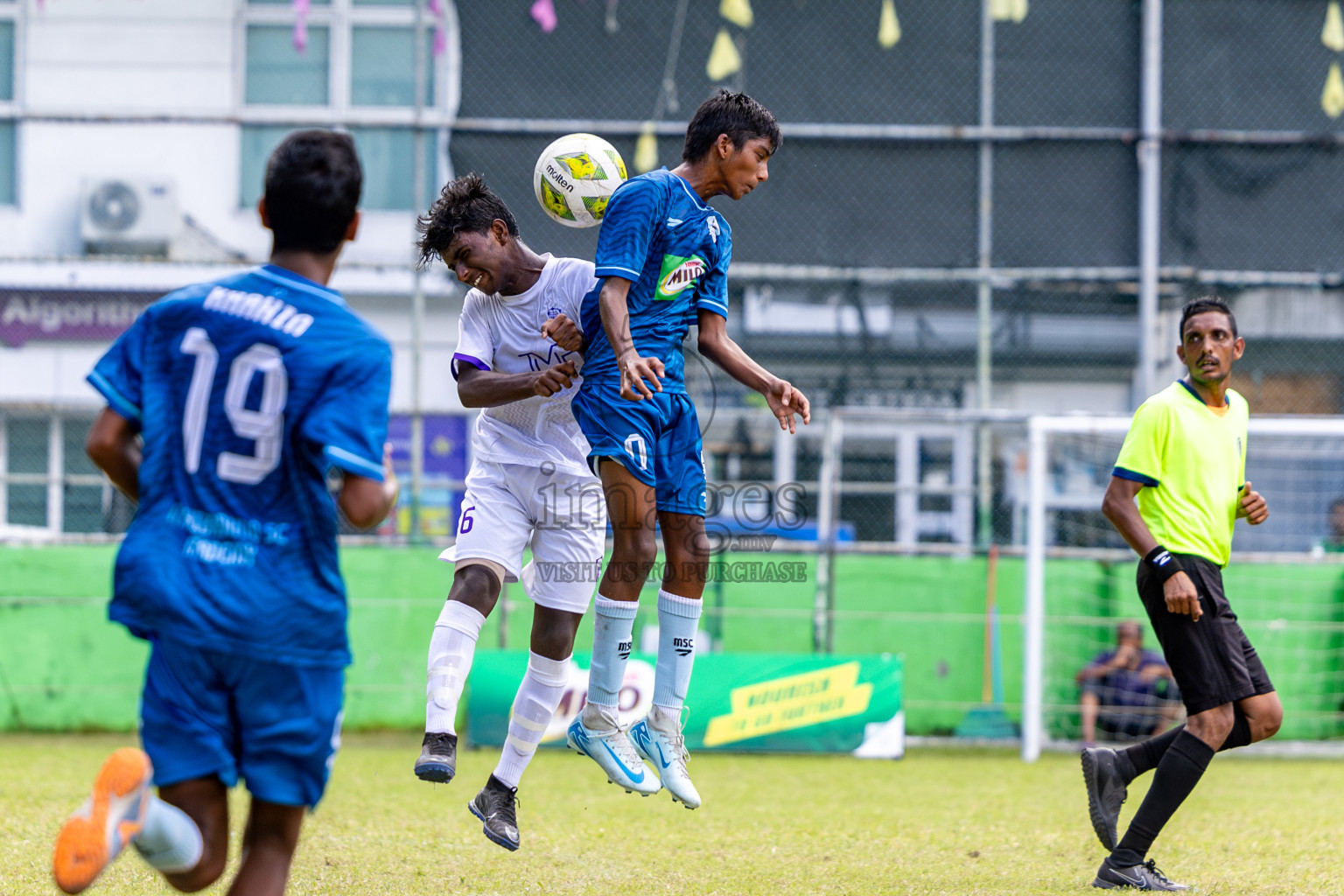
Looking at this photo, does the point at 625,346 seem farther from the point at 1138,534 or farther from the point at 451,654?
the point at 1138,534

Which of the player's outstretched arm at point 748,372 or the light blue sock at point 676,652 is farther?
the light blue sock at point 676,652

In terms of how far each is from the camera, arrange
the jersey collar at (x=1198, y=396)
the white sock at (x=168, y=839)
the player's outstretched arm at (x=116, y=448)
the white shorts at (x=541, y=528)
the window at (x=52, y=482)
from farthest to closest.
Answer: the window at (x=52, y=482) → the jersey collar at (x=1198, y=396) → the white shorts at (x=541, y=528) → the player's outstretched arm at (x=116, y=448) → the white sock at (x=168, y=839)

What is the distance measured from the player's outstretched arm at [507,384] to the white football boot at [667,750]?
1204mm

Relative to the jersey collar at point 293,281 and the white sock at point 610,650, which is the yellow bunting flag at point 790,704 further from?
the jersey collar at point 293,281

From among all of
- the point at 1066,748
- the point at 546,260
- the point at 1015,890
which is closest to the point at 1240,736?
the point at 1015,890

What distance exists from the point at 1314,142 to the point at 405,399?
762 cm

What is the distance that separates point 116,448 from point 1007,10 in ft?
32.5

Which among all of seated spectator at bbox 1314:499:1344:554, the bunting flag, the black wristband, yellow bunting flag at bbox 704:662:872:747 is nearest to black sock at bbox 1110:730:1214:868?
the black wristband

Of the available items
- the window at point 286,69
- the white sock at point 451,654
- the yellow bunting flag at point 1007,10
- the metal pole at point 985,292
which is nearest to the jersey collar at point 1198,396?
the white sock at point 451,654

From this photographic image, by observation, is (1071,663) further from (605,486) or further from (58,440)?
(58,440)

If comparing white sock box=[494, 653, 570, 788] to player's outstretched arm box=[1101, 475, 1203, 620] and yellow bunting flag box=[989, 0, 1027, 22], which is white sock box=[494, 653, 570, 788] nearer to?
player's outstretched arm box=[1101, 475, 1203, 620]

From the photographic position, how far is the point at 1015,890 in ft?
15.8

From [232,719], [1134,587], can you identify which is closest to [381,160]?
[1134,587]

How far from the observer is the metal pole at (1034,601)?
374 inches
